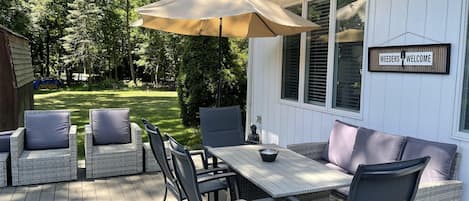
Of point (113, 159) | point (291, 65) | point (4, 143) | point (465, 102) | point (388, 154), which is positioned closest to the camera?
point (465, 102)

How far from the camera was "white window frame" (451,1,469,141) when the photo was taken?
118 inches

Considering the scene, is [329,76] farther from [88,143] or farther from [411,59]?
[88,143]

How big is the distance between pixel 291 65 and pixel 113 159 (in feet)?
9.53

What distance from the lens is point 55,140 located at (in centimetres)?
493

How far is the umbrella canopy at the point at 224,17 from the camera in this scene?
359cm

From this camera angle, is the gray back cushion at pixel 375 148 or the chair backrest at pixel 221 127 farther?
the chair backrest at pixel 221 127

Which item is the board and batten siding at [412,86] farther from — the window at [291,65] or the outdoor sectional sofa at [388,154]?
the window at [291,65]

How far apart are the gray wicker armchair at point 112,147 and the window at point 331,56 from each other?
7.96 feet

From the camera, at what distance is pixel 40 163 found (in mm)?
4508

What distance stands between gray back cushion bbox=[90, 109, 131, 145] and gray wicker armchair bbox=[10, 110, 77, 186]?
A: 0.35 meters

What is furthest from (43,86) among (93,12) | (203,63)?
(203,63)

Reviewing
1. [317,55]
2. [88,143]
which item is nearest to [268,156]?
[317,55]

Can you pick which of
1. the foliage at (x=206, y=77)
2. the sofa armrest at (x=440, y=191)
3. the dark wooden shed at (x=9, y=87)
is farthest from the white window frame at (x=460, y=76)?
the dark wooden shed at (x=9, y=87)

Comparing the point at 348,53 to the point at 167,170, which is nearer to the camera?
the point at 167,170
